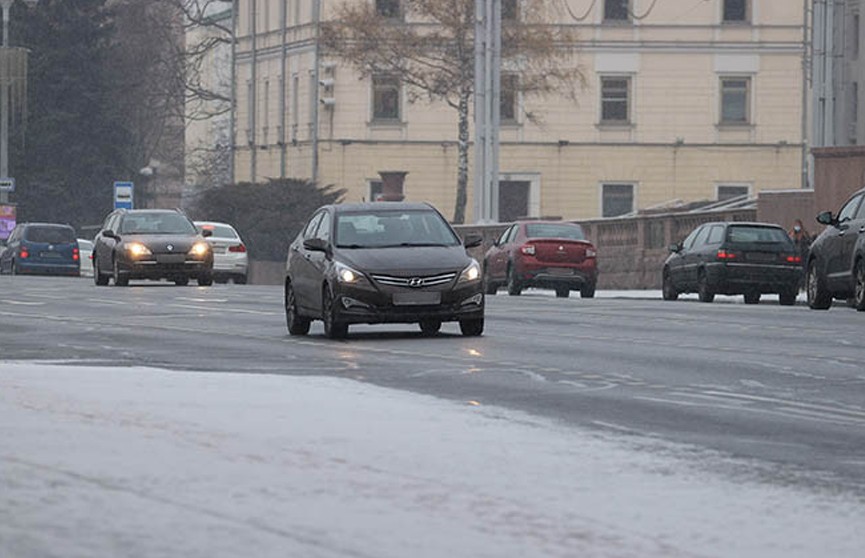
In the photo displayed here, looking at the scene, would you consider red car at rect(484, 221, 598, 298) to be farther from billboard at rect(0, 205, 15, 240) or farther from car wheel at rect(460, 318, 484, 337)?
billboard at rect(0, 205, 15, 240)

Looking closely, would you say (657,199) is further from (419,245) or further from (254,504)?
(254,504)

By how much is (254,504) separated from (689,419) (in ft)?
18.9

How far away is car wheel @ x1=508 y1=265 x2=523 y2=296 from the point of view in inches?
2005

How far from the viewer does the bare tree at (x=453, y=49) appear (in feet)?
286

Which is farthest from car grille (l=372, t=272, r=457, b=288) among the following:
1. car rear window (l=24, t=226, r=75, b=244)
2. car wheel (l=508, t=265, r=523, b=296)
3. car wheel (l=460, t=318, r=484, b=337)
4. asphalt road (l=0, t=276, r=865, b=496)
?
car rear window (l=24, t=226, r=75, b=244)

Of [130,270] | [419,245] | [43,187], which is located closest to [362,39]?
[43,187]

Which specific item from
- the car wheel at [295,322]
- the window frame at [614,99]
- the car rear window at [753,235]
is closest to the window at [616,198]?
the window frame at [614,99]

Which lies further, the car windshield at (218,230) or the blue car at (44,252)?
the blue car at (44,252)

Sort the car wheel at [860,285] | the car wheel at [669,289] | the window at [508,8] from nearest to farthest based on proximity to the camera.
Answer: the car wheel at [860,285] < the car wheel at [669,289] < the window at [508,8]

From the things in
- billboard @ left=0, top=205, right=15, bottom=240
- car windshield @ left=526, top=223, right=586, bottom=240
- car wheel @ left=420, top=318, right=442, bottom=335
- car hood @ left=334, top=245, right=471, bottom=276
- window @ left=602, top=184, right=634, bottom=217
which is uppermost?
window @ left=602, top=184, right=634, bottom=217

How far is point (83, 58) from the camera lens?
3964 inches

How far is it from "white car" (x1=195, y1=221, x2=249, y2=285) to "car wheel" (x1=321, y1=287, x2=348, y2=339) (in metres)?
31.9

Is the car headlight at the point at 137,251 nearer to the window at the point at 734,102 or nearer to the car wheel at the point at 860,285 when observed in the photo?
the car wheel at the point at 860,285

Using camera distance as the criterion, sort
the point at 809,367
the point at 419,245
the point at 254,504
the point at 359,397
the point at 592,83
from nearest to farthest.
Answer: the point at 254,504, the point at 359,397, the point at 809,367, the point at 419,245, the point at 592,83
